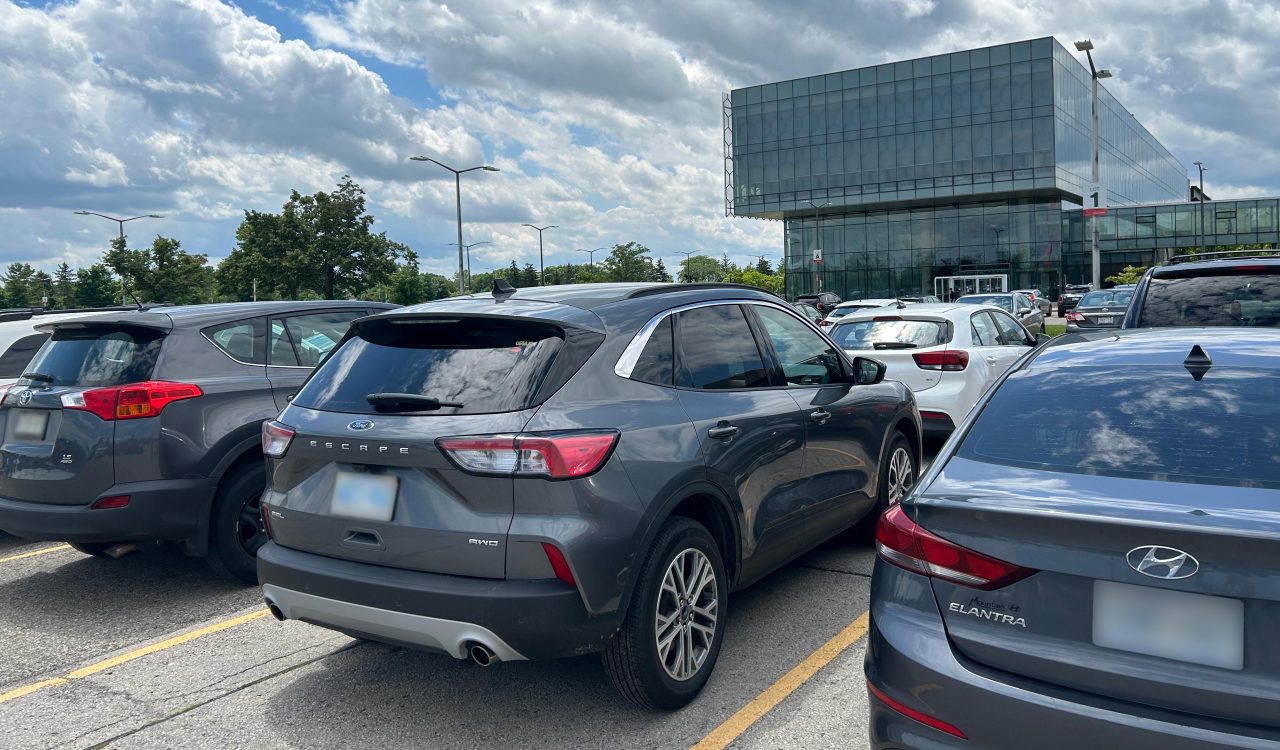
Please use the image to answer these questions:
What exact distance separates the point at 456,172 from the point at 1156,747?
41.9 meters

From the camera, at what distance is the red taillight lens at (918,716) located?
239cm

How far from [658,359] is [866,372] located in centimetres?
185

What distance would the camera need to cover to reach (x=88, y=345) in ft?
17.8

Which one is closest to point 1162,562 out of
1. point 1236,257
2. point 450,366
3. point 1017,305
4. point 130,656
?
point 450,366

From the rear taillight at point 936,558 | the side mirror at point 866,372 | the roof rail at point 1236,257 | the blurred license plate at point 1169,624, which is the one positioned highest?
the roof rail at point 1236,257

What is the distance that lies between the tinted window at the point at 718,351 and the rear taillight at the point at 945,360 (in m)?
4.79

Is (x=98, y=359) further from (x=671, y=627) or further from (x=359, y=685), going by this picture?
(x=671, y=627)

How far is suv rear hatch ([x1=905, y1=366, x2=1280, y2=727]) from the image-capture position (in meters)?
2.09

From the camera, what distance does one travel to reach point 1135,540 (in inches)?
87.0

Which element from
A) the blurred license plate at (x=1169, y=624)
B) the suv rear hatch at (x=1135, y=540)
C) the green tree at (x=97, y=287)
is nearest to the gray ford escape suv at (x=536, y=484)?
the suv rear hatch at (x=1135, y=540)

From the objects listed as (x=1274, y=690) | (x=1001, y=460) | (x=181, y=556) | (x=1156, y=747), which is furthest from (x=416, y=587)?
(x=181, y=556)

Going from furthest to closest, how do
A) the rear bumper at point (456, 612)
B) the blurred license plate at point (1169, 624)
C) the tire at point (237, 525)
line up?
the tire at point (237, 525)
the rear bumper at point (456, 612)
the blurred license plate at point (1169, 624)

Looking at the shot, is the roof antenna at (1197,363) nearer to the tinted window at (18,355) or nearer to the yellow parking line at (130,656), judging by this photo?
the yellow parking line at (130,656)

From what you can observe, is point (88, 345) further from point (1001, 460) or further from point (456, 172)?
point (456, 172)
